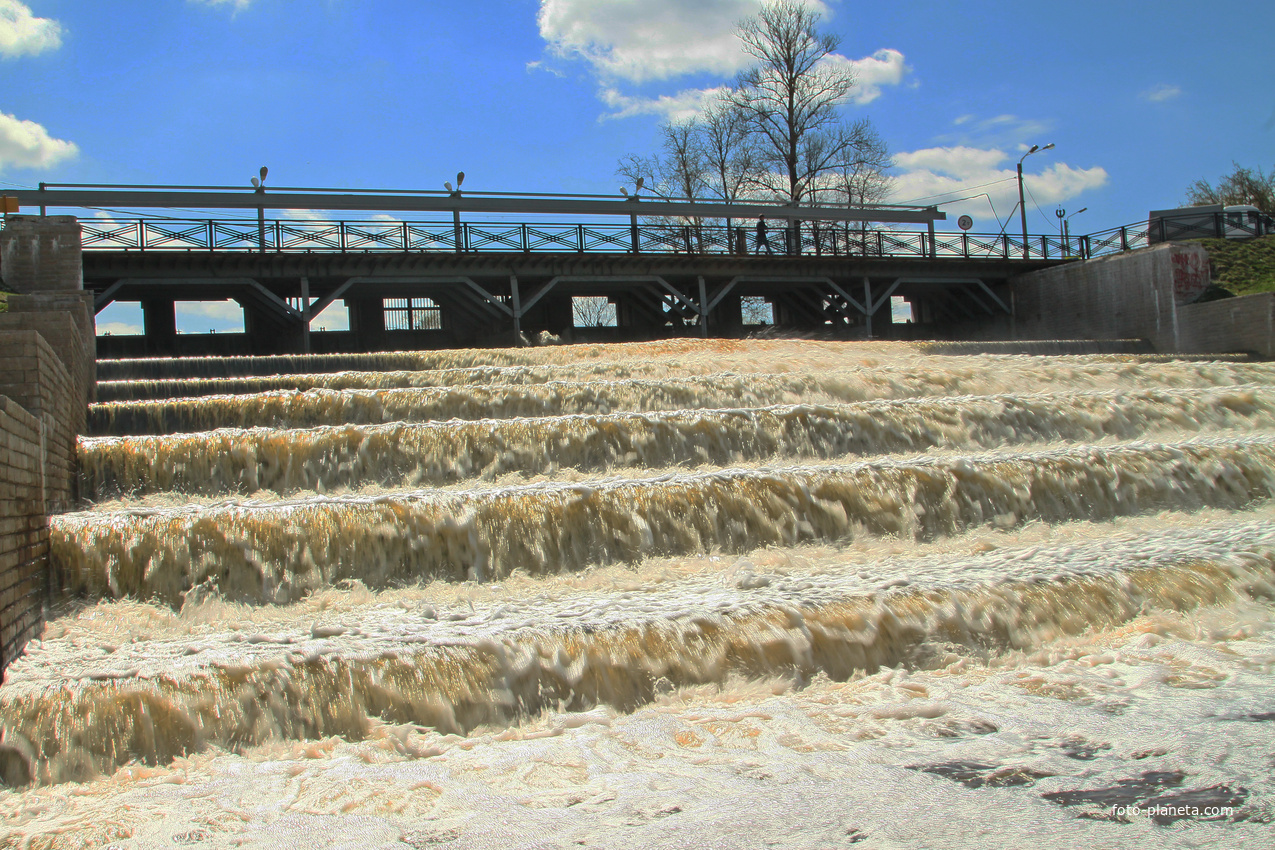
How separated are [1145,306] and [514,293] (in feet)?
46.9

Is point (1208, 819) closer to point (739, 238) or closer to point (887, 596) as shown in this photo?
point (887, 596)

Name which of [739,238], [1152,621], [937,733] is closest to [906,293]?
[739,238]

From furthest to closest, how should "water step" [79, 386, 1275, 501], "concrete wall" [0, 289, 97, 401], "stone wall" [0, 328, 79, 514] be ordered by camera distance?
"concrete wall" [0, 289, 97, 401] < "water step" [79, 386, 1275, 501] < "stone wall" [0, 328, 79, 514]

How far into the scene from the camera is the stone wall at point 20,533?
355 centimetres

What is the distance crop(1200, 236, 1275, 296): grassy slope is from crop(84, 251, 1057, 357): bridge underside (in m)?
4.37

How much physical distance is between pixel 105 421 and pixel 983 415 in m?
7.97

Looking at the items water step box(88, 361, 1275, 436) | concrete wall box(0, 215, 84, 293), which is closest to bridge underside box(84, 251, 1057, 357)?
concrete wall box(0, 215, 84, 293)

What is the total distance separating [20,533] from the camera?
3.89 m

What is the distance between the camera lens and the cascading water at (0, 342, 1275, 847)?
2857mm

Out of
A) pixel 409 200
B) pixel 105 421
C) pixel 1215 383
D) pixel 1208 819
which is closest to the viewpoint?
pixel 1208 819

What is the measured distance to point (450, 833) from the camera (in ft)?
8.89

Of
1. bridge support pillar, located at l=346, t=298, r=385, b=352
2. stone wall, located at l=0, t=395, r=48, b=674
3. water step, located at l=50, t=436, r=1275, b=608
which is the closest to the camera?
stone wall, located at l=0, t=395, r=48, b=674

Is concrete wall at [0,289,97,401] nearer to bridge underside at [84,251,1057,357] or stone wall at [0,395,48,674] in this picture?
stone wall at [0,395,48,674]

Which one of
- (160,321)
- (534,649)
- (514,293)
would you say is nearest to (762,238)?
(514,293)
